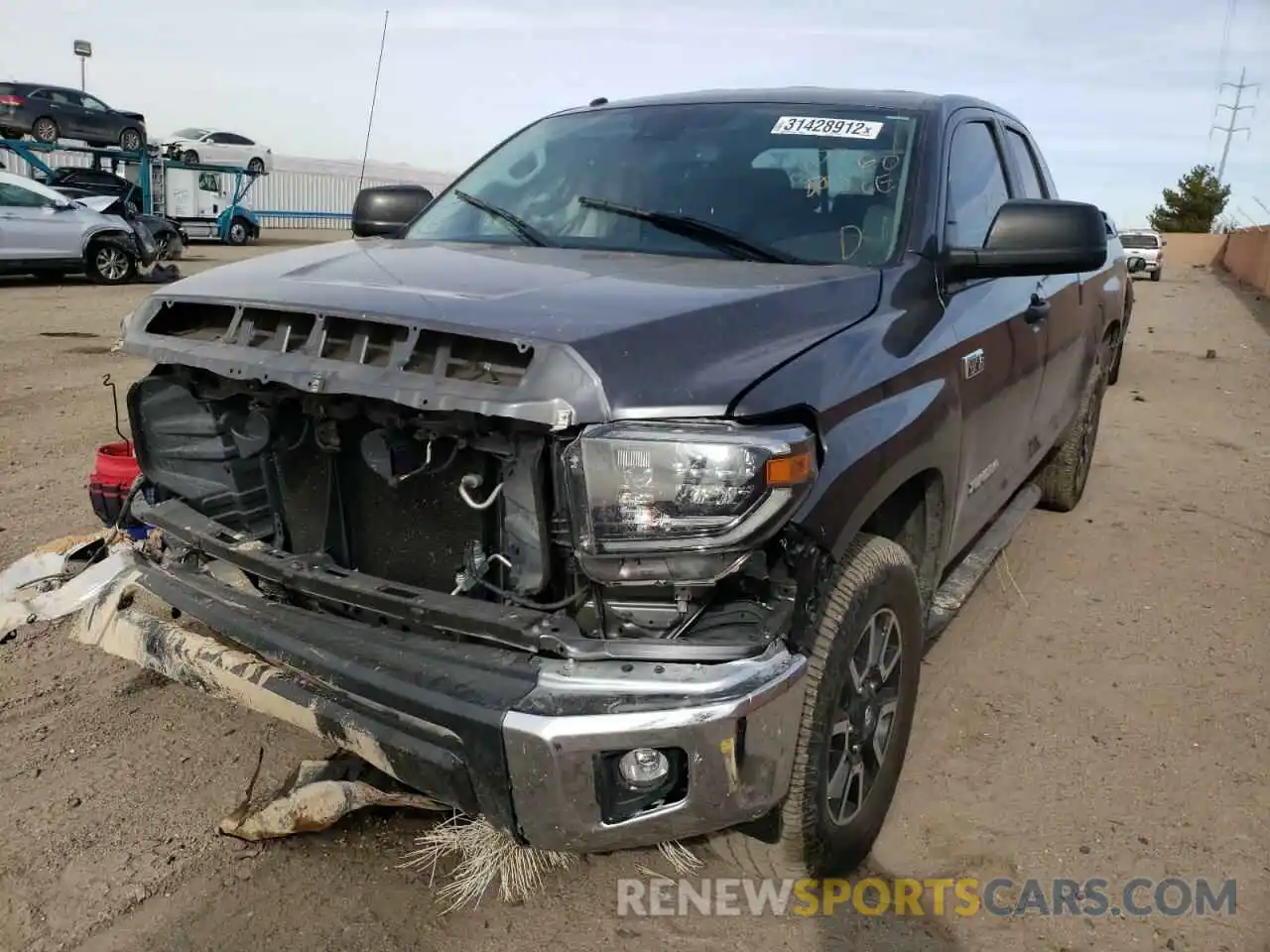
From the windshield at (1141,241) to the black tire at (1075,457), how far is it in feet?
→ 95.6

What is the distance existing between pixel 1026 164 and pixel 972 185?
1.11m

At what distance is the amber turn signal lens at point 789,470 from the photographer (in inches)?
80.0

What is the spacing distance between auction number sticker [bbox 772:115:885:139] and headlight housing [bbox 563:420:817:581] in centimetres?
161

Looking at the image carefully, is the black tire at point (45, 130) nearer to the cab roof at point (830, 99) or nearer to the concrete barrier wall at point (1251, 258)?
the cab roof at point (830, 99)

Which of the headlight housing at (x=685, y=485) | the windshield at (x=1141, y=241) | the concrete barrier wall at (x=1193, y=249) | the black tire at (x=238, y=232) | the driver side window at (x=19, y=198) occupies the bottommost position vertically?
the concrete barrier wall at (x=1193, y=249)

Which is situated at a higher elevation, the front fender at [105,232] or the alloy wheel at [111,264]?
the front fender at [105,232]

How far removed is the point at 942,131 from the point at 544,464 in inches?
78.0

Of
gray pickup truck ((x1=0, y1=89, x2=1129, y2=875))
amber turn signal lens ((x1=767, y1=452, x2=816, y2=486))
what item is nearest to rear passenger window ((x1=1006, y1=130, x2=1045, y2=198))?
gray pickup truck ((x1=0, y1=89, x2=1129, y2=875))

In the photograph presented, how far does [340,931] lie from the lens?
8.09 feet

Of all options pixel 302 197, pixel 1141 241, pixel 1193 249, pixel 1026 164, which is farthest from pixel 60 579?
pixel 1193 249

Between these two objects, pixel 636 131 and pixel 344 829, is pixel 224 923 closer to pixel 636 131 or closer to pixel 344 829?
pixel 344 829

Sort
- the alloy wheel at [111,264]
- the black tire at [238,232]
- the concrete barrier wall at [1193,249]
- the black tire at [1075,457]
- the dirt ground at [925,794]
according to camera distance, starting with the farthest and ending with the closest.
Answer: the concrete barrier wall at [1193,249]
the black tire at [238,232]
the alloy wheel at [111,264]
the black tire at [1075,457]
the dirt ground at [925,794]

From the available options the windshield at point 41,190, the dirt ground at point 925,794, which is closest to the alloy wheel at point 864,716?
the dirt ground at point 925,794

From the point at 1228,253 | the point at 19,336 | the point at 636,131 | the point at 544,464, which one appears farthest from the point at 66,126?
the point at 1228,253
